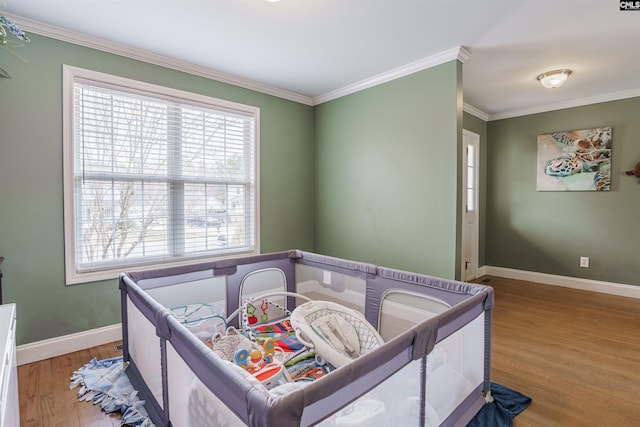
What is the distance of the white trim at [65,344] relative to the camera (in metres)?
2.17

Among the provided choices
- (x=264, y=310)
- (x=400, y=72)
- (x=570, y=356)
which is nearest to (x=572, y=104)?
(x=400, y=72)

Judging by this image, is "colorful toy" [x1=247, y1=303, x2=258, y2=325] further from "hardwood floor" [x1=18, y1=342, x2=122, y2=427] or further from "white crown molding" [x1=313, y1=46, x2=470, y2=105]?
"white crown molding" [x1=313, y1=46, x2=470, y2=105]

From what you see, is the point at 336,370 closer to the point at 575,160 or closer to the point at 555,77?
the point at 555,77

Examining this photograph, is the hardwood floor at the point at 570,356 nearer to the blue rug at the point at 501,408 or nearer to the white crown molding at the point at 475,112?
the blue rug at the point at 501,408

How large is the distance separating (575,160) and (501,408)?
11.9 feet

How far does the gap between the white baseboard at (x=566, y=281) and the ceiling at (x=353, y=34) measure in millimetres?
2355

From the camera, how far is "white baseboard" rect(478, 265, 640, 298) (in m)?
3.61

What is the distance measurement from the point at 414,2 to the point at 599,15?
1.31m

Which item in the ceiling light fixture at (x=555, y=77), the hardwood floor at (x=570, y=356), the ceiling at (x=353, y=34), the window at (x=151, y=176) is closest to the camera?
the hardwood floor at (x=570, y=356)

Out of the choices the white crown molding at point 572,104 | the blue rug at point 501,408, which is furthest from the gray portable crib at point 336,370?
the white crown molding at point 572,104

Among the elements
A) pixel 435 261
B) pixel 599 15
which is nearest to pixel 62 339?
pixel 435 261

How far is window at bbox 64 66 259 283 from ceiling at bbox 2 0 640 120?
382 millimetres

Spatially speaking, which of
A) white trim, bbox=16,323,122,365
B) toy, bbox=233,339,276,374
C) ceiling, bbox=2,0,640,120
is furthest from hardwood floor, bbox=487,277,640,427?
white trim, bbox=16,323,122,365

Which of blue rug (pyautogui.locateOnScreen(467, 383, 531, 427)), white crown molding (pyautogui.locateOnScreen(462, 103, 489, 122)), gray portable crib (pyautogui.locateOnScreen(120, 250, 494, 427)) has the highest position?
white crown molding (pyautogui.locateOnScreen(462, 103, 489, 122))
